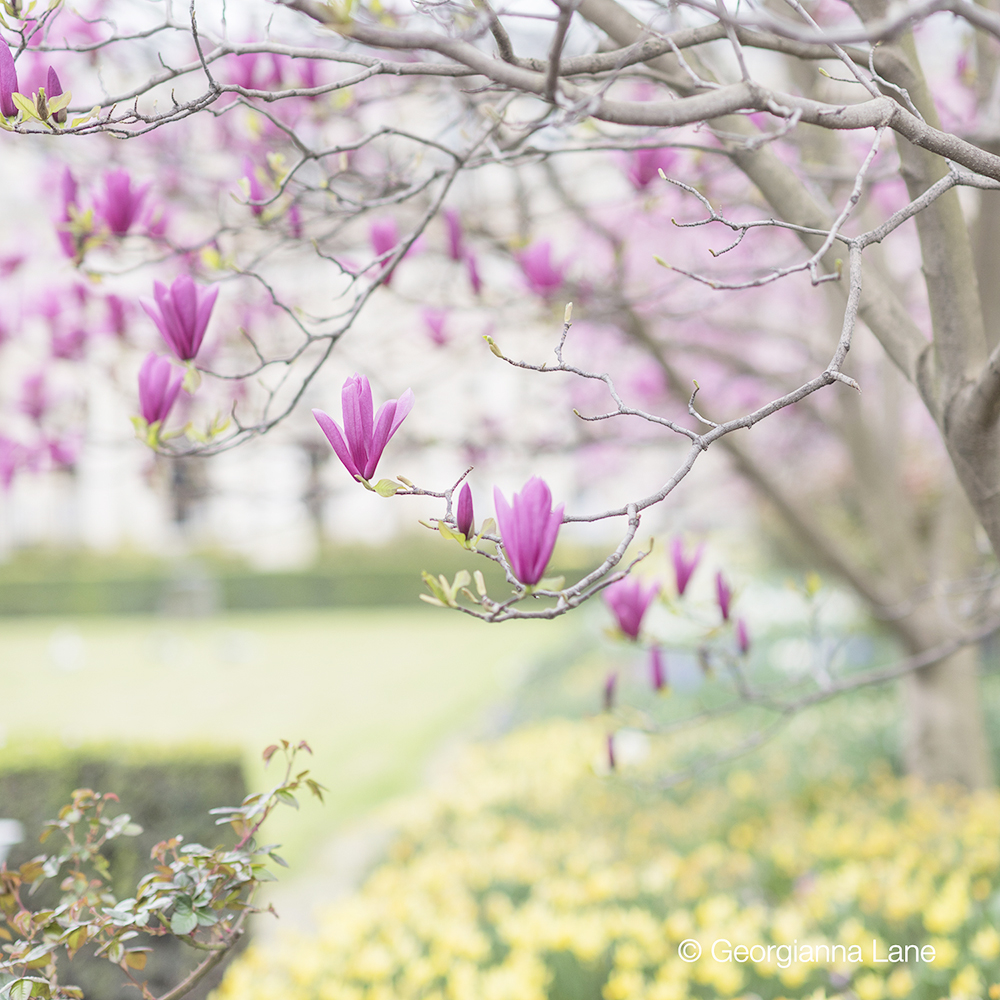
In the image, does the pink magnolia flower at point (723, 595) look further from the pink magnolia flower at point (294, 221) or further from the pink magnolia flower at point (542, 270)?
the pink magnolia flower at point (294, 221)

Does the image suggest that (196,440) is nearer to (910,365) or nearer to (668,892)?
(910,365)

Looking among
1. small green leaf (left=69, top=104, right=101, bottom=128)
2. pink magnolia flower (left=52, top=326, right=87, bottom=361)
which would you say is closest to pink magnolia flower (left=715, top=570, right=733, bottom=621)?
small green leaf (left=69, top=104, right=101, bottom=128)

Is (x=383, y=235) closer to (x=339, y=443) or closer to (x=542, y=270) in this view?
(x=542, y=270)

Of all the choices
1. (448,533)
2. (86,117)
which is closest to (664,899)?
(448,533)

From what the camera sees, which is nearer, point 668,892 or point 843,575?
point 668,892

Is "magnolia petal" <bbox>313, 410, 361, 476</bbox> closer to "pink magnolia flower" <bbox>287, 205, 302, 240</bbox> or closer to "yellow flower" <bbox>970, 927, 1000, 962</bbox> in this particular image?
"pink magnolia flower" <bbox>287, 205, 302, 240</bbox>

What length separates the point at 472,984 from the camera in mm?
2311

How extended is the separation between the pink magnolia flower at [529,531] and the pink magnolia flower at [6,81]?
921 mm

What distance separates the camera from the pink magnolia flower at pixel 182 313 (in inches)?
57.1

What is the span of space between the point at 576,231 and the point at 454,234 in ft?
10.7

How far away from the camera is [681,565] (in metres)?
1.86

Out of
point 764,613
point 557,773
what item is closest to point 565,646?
point 764,613

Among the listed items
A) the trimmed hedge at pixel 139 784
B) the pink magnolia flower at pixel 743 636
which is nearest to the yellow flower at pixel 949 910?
the pink magnolia flower at pixel 743 636

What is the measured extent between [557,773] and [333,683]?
A: 6.09m
